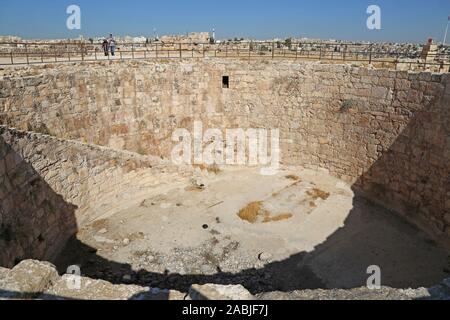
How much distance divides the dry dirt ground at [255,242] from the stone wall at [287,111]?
1.09 meters

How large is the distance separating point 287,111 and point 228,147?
2720 mm

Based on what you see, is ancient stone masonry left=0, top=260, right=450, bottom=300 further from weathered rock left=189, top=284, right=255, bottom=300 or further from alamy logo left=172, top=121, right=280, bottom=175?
alamy logo left=172, top=121, right=280, bottom=175

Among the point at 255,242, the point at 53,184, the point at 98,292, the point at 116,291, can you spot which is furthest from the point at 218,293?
the point at 53,184

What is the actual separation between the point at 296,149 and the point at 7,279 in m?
11.2

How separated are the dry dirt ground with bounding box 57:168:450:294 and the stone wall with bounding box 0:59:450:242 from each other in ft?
3.57

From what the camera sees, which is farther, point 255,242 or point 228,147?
point 228,147

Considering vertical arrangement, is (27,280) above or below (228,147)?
above

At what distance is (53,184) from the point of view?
8.45 m

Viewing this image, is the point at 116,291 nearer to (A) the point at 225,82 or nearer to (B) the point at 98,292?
(B) the point at 98,292

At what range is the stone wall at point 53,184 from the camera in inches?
264

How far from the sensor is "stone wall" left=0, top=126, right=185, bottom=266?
6707 millimetres

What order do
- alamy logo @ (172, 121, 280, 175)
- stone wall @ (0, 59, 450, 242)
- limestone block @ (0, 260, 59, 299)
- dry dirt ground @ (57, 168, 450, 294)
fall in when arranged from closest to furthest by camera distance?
limestone block @ (0, 260, 59, 299), dry dirt ground @ (57, 168, 450, 294), stone wall @ (0, 59, 450, 242), alamy logo @ (172, 121, 280, 175)

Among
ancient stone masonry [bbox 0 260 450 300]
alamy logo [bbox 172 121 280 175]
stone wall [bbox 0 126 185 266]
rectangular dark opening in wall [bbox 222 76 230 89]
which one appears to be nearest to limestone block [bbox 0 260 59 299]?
ancient stone masonry [bbox 0 260 450 300]

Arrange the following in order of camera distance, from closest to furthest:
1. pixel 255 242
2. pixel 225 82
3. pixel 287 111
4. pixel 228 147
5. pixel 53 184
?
pixel 53 184, pixel 255 242, pixel 287 111, pixel 225 82, pixel 228 147
